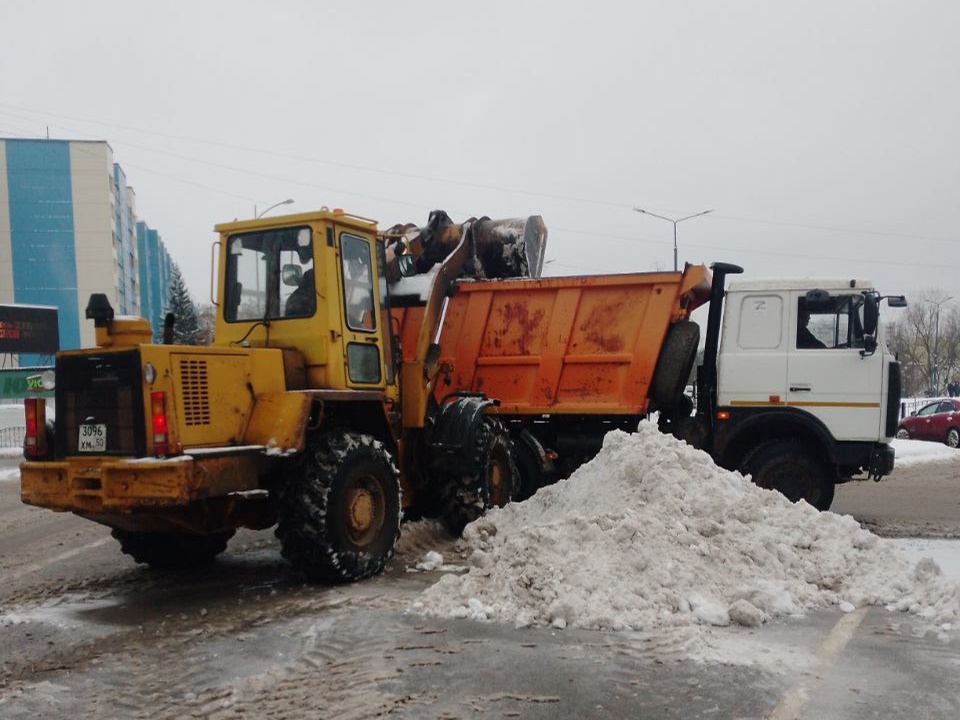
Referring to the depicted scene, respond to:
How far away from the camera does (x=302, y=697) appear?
470 centimetres

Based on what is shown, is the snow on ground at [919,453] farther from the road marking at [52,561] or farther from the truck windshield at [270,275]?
the road marking at [52,561]

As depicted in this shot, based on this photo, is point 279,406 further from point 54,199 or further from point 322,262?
point 54,199

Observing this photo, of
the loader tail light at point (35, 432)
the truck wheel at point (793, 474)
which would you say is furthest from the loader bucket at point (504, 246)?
the loader tail light at point (35, 432)

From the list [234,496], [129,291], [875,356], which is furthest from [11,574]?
[129,291]

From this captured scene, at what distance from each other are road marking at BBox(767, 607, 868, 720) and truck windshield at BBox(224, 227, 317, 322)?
179 inches

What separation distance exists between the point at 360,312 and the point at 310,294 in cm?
52

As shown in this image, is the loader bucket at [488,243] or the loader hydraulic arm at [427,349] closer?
the loader hydraulic arm at [427,349]

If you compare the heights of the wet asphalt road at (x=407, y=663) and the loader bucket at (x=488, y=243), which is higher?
the loader bucket at (x=488, y=243)

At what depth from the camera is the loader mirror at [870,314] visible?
380 inches

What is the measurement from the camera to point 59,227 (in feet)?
201

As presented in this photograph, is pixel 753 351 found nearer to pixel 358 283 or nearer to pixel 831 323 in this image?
pixel 831 323

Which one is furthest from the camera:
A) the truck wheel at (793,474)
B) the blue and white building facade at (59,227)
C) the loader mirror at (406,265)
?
the blue and white building facade at (59,227)

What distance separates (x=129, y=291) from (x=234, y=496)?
70431 mm

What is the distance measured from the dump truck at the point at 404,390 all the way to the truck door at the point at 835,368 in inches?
0.9
